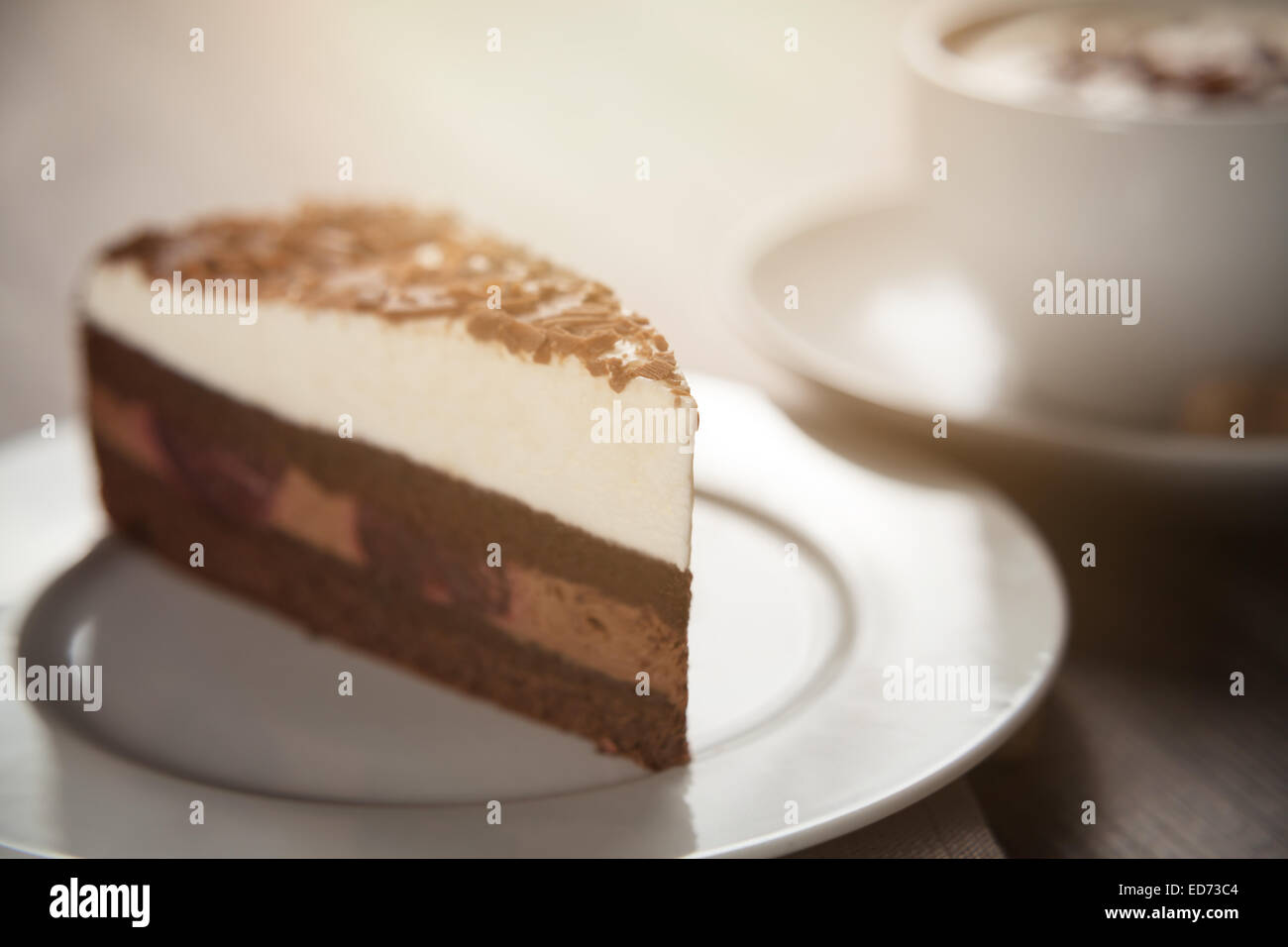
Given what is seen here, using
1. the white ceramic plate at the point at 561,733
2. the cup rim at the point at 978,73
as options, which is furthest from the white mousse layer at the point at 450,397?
the cup rim at the point at 978,73

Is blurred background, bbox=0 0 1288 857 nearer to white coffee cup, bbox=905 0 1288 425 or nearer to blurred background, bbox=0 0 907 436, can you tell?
blurred background, bbox=0 0 907 436

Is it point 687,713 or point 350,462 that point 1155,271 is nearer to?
point 687,713

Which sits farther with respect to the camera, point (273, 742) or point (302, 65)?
point (302, 65)

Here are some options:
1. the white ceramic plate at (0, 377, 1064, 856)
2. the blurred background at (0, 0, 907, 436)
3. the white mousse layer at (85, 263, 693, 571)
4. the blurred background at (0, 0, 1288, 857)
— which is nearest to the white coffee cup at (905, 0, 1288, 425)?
the blurred background at (0, 0, 1288, 857)

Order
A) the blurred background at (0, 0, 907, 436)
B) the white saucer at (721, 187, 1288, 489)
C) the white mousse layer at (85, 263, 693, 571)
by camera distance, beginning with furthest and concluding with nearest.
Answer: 1. the blurred background at (0, 0, 907, 436)
2. the white saucer at (721, 187, 1288, 489)
3. the white mousse layer at (85, 263, 693, 571)
